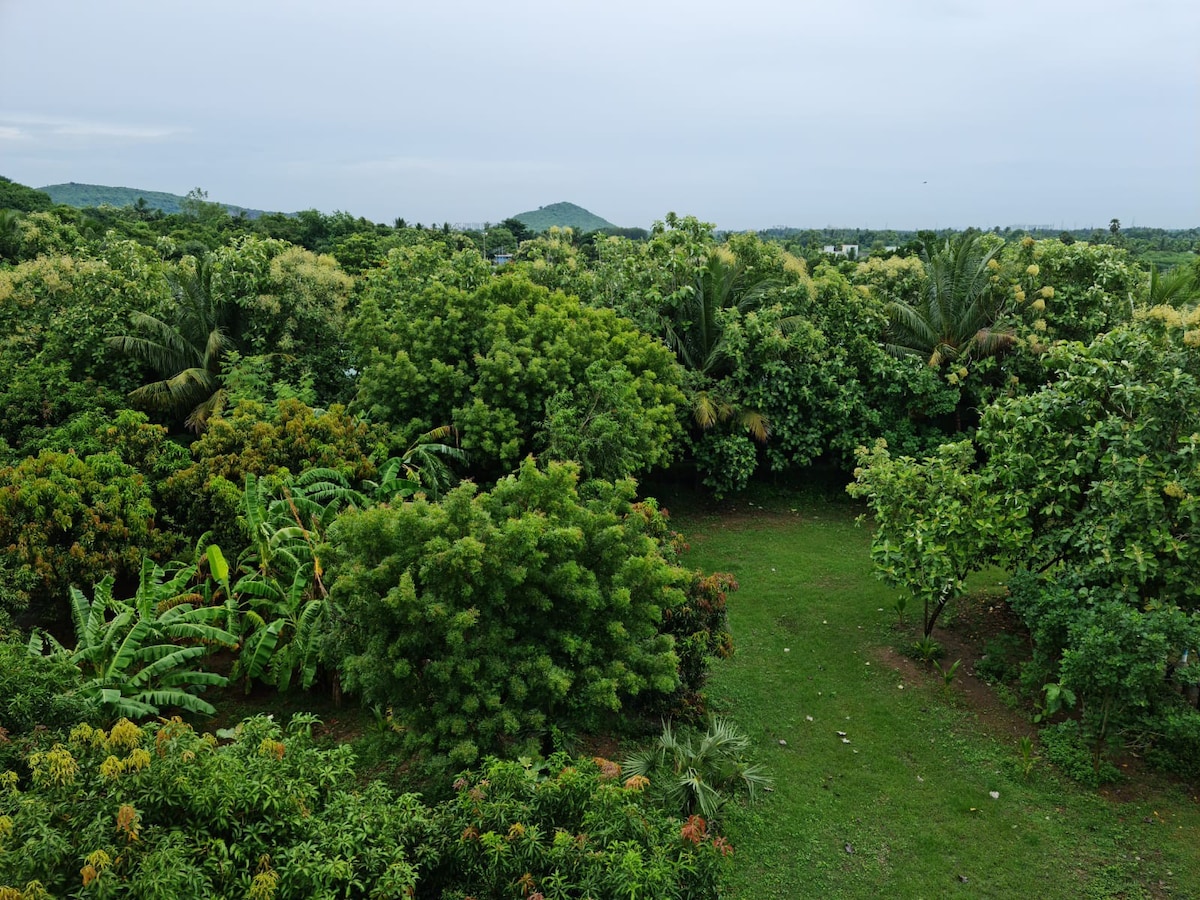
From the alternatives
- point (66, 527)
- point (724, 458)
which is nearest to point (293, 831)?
point (66, 527)

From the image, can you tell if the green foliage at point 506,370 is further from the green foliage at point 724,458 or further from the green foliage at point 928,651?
the green foliage at point 928,651

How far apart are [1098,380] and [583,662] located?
228 inches

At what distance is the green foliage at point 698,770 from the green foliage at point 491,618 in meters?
0.57

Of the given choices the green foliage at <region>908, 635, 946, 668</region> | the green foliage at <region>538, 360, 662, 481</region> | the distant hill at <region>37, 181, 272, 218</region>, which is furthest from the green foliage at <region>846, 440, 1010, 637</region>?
the distant hill at <region>37, 181, 272, 218</region>

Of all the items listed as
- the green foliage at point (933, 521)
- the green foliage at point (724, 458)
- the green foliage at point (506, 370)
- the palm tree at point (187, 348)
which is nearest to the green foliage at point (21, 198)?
the palm tree at point (187, 348)

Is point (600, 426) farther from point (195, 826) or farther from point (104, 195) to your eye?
point (104, 195)

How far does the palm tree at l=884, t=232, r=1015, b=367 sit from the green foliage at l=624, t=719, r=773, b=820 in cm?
973

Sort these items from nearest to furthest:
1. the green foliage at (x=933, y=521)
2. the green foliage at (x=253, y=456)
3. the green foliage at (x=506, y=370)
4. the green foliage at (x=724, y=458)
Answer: the green foliage at (x=933, y=521) < the green foliage at (x=253, y=456) < the green foliage at (x=506, y=370) < the green foliage at (x=724, y=458)

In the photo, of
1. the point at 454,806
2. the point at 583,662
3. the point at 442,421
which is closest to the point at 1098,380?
the point at 583,662

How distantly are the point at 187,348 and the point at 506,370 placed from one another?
641 centimetres

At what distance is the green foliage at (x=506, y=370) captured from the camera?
10.5 meters

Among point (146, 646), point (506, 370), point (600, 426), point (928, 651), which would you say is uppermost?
point (506, 370)

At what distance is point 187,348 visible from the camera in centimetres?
1325

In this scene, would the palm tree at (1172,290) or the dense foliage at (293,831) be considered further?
the palm tree at (1172,290)
